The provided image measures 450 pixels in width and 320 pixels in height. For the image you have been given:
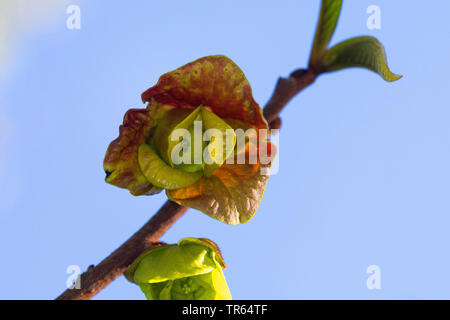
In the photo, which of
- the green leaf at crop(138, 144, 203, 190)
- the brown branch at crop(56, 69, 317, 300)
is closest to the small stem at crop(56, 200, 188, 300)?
the brown branch at crop(56, 69, 317, 300)

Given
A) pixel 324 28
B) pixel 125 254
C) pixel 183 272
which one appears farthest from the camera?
pixel 324 28

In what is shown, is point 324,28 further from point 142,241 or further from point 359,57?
point 142,241

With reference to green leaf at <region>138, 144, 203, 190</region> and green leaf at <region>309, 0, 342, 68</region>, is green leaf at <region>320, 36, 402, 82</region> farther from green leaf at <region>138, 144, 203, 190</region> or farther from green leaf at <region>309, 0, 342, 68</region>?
green leaf at <region>138, 144, 203, 190</region>

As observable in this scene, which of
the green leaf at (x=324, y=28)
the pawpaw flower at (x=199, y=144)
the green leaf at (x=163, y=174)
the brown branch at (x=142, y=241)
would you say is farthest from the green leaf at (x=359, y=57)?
the green leaf at (x=163, y=174)

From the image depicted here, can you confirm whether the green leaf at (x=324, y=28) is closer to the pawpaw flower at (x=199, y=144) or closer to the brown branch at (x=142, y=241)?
the brown branch at (x=142, y=241)

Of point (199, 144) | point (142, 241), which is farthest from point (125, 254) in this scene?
point (199, 144)
